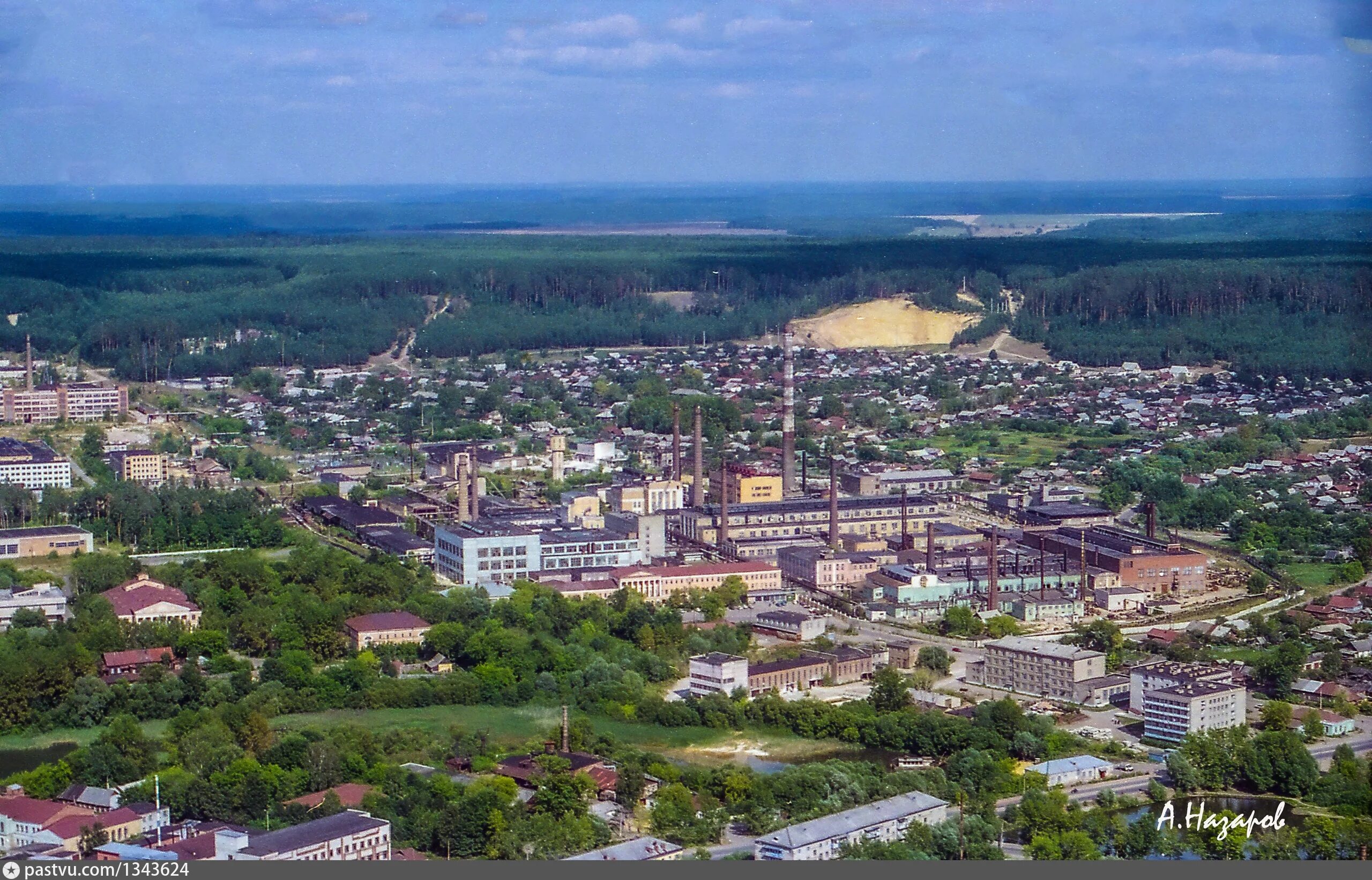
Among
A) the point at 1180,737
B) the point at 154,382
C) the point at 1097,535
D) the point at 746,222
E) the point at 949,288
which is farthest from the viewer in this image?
the point at 746,222

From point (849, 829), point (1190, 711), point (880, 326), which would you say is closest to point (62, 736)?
point (849, 829)

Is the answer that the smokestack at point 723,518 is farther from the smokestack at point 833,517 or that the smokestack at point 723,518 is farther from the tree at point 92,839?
the tree at point 92,839

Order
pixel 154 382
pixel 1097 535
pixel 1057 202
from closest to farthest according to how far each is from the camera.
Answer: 1. pixel 1097 535
2. pixel 154 382
3. pixel 1057 202

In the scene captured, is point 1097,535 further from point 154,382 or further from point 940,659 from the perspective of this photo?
point 154,382

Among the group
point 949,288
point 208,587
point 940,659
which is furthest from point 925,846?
point 949,288

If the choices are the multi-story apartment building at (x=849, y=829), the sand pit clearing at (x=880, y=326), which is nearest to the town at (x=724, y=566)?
the multi-story apartment building at (x=849, y=829)

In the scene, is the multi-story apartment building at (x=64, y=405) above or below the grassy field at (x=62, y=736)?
above

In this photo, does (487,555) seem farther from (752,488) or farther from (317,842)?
(317,842)
